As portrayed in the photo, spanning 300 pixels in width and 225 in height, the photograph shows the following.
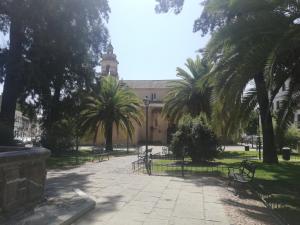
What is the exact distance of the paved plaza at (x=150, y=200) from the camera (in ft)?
25.0

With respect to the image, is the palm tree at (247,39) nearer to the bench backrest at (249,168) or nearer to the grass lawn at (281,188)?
the bench backrest at (249,168)

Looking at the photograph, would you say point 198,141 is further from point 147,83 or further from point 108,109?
point 147,83

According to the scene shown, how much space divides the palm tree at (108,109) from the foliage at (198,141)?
590 inches

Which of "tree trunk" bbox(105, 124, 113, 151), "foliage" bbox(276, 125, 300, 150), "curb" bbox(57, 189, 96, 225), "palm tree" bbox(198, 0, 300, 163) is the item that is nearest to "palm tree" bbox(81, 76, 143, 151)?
"tree trunk" bbox(105, 124, 113, 151)

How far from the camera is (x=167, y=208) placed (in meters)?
8.66

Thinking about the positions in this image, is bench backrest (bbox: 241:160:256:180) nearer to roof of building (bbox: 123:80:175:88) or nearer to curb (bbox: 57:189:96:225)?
curb (bbox: 57:189:96:225)

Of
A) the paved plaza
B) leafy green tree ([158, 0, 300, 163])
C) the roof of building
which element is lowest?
the paved plaza

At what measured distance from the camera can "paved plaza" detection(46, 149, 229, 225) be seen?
762 cm

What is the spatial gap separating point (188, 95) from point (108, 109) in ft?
25.2

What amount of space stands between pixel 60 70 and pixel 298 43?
16824 mm

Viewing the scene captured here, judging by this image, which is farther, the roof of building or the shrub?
the roof of building

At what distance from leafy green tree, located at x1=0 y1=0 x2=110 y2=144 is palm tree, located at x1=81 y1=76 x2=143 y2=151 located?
36.2 ft

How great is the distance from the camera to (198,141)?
21.0 m

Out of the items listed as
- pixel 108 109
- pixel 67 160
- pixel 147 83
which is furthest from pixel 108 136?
pixel 147 83
